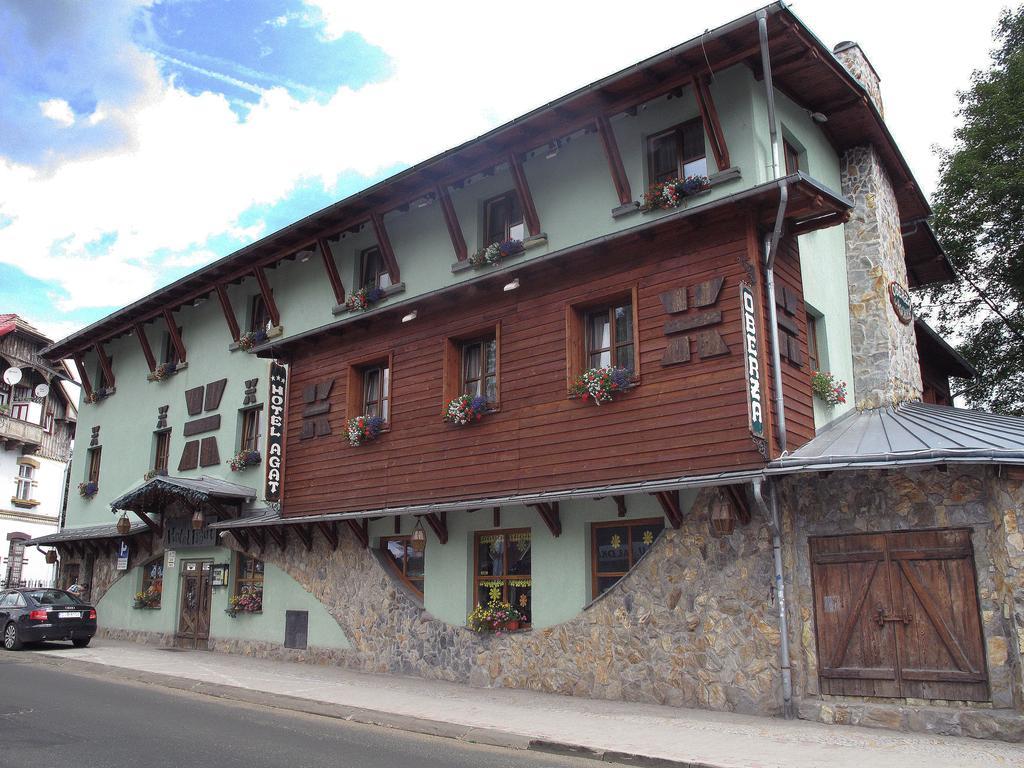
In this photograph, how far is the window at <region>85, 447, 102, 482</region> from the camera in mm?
26000

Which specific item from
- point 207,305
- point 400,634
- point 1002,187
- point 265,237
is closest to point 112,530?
point 207,305

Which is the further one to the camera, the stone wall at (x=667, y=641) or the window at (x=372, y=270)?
the window at (x=372, y=270)

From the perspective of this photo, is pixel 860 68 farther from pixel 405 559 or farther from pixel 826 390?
pixel 405 559

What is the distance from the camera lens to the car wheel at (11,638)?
63.8 feet

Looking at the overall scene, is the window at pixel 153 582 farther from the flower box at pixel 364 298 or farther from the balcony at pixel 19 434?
the balcony at pixel 19 434

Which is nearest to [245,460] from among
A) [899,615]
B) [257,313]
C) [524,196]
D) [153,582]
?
[257,313]

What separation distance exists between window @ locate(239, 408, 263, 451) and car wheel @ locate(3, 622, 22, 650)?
6.35 m

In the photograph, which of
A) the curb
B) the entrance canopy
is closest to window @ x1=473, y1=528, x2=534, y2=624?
the curb

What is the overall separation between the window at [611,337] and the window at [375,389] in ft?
15.0

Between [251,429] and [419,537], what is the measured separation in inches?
308

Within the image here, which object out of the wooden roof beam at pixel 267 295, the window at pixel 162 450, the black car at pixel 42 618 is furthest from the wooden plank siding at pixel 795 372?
the window at pixel 162 450

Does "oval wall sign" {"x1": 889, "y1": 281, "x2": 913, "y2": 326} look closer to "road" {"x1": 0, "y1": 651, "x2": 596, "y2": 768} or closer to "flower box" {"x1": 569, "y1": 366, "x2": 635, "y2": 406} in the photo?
→ "flower box" {"x1": 569, "y1": 366, "x2": 635, "y2": 406}

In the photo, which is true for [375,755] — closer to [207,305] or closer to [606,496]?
[606,496]

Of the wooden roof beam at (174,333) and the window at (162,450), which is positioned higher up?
the wooden roof beam at (174,333)
